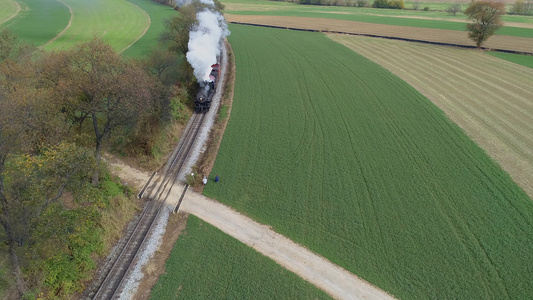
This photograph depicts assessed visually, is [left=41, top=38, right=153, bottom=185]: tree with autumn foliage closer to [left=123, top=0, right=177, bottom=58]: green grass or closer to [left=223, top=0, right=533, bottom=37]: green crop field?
[left=123, top=0, right=177, bottom=58]: green grass

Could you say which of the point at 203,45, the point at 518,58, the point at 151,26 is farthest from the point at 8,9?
the point at 518,58

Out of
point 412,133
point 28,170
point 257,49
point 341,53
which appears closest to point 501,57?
point 341,53

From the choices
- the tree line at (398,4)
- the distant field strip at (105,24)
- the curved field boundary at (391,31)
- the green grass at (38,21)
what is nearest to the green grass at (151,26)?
the distant field strip at (105,24)

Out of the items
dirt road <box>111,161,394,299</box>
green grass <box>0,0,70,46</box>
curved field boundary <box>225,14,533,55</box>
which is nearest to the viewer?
dirt road <box>111,161,394,299</box>

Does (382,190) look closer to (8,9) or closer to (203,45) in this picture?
(203,45)

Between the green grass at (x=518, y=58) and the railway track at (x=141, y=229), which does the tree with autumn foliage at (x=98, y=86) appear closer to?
the railway track at (x=141, y=229)

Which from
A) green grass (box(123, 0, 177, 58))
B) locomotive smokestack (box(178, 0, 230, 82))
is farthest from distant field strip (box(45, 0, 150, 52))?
locomotive smokestack (box(178, 0, 230, 82))
